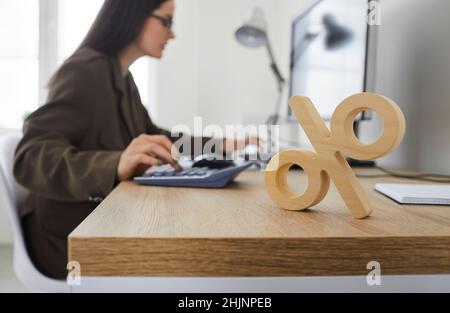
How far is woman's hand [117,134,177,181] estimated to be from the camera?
665mm

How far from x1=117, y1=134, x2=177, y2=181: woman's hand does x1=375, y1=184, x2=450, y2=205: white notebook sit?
34 cm

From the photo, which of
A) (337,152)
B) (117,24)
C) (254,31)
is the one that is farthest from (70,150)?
(254,31)

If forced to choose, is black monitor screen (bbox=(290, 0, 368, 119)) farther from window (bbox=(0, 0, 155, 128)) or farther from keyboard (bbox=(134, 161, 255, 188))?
window (bbox=(0, 0, 155, 128))

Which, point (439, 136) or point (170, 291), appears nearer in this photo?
point (170, 291)

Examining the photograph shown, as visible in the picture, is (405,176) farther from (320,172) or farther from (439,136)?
(320,172)

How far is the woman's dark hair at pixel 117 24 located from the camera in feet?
3.25

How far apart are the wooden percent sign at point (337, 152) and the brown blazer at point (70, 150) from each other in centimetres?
33

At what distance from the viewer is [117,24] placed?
1.00 meters

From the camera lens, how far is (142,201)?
1.61 feet

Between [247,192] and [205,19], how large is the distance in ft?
6.81

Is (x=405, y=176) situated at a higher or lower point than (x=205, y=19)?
lower

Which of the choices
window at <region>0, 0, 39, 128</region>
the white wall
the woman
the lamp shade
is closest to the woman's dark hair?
the woman
